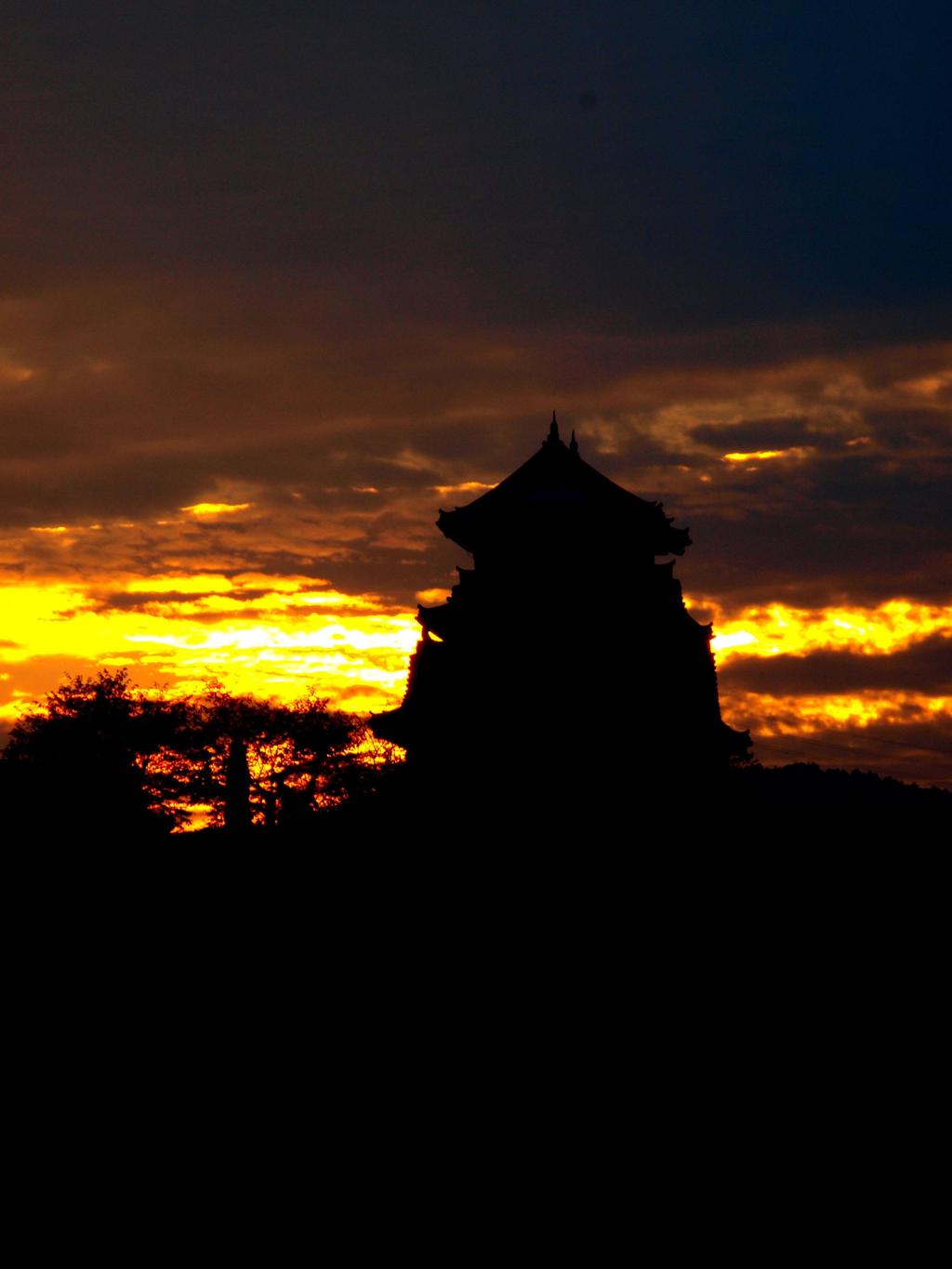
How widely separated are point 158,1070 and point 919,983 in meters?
12.8

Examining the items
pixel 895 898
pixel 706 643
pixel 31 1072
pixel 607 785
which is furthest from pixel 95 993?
pixel 706 643

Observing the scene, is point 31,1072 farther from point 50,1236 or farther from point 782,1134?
point 782,1134

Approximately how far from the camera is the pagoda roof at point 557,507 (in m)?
39.6

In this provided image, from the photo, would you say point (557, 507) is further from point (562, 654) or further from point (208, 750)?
point (208, 750)

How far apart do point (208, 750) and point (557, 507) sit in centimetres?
2289

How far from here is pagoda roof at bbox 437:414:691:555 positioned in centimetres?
3956

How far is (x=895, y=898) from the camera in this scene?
30.9 metres

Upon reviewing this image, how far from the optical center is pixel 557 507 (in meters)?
39.3

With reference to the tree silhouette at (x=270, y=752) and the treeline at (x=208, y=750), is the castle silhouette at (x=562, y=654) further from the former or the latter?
the tree silhouette at (x=270, y=752)

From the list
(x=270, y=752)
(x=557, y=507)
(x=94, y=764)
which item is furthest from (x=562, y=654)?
(x=270, y=752)

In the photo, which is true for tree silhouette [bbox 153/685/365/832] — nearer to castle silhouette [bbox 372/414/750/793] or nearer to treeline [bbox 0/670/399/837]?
treeline [bbox 0/670/399/837]

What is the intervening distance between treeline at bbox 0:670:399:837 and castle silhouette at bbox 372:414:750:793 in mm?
9518

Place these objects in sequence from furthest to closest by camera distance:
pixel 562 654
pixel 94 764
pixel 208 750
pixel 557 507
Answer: pixel 208 750
pixel 94 764
pixel 557 507
pixel 562 654

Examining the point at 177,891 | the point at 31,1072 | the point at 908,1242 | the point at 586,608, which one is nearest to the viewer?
the point at 908,1242
